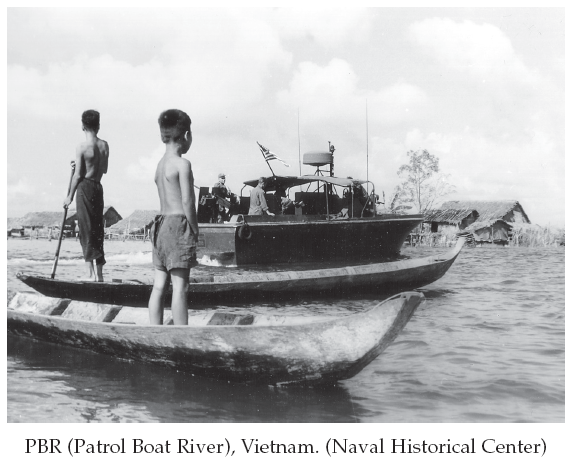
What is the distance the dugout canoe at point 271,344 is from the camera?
3.70 meters

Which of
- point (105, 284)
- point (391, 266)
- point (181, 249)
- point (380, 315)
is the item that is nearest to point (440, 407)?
point (380, 315)

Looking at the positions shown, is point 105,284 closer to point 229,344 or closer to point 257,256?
point 229,344

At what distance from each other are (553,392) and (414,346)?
1621 millimetres

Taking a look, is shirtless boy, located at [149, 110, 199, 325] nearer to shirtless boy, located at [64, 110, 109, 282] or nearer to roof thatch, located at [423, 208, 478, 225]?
shirtless boy, located at [64, 110, 109, 282]

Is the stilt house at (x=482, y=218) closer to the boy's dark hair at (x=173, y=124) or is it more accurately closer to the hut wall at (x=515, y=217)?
the hut wall at (x=515, y=217)

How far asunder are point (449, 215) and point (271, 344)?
3436 cm

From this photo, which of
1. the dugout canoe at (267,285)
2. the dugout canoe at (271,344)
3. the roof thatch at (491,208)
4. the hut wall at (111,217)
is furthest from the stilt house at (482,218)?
the dugout canoe at (271,344)

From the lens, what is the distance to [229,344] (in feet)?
13.0

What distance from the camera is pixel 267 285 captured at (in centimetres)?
789

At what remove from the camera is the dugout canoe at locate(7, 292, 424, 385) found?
3695mm

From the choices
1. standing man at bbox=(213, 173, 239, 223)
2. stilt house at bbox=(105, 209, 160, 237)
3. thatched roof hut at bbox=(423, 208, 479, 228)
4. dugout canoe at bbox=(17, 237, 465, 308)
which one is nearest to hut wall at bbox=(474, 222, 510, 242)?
thatched roof hut at bbox=(423, 208, 479, 228)

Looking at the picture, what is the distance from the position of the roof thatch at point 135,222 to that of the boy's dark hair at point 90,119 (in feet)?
133

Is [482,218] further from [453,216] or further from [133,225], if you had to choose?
[133,225]
